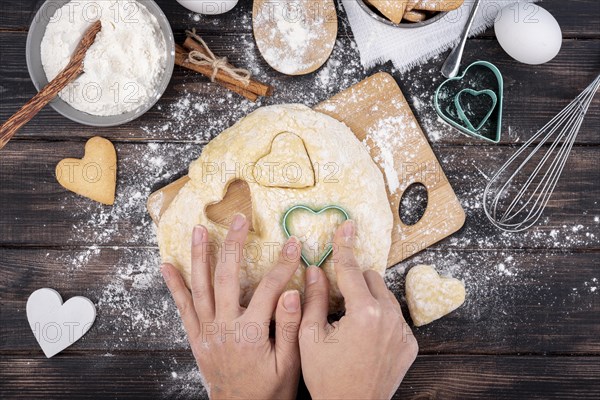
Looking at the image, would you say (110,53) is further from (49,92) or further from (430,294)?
(430,294)

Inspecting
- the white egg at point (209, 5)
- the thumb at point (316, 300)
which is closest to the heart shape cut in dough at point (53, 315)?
the thumb at point (316, 300)

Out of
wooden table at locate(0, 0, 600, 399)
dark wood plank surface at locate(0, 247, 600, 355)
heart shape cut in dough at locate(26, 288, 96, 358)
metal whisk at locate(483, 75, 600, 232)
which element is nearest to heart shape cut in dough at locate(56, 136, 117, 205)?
wooden table at locate(0, 0, 600, 399)

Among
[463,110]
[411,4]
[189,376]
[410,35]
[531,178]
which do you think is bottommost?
[189,376]

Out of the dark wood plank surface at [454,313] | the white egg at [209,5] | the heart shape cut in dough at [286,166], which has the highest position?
the white egg at [209,5]

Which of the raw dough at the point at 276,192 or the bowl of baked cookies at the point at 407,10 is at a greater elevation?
the bowl of baked cookies at the point at 407,10

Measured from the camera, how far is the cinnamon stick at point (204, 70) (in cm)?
115

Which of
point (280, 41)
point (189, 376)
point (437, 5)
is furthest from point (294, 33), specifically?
point (189, 376)

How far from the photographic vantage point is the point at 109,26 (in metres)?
Answer: 1.07

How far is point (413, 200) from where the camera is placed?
1.19 m

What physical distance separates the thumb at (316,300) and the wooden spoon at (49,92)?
59 centimetres

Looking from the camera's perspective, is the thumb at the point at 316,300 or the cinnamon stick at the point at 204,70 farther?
the cinnamon stick at the point at 204,70

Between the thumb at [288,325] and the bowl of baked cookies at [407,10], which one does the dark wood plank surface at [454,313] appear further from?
the bowl of baked cookies at [407,10]

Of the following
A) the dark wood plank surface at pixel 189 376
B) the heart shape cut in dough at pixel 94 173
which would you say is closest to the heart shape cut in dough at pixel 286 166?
the heart shape cut in dough at pixel 94 173

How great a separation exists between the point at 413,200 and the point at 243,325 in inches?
18.0
